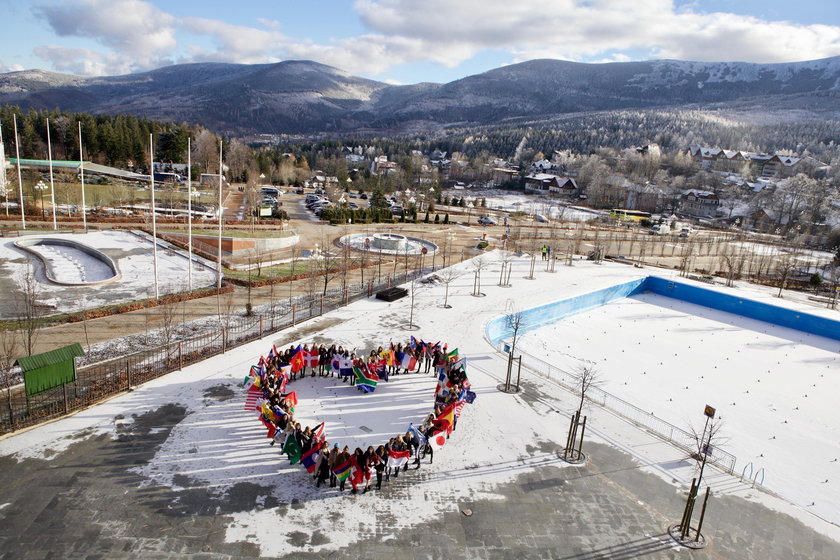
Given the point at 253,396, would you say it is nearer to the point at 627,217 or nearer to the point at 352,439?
the point at 352,439

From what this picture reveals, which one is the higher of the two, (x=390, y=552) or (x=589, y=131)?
(x=589, y=131)

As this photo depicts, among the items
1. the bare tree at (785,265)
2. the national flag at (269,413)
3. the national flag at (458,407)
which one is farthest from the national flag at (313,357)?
the bare tree at (785,265)

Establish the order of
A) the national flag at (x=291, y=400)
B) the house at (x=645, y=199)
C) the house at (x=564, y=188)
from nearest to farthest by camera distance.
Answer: the national flag at (x=291, y=400), the house at (x=645, y=199), the house at (x=564, y=188)

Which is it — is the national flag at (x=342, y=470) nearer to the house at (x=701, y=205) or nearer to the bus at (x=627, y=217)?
the bus at (x=627, y=217)

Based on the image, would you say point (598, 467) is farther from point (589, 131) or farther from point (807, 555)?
point (589, 131)

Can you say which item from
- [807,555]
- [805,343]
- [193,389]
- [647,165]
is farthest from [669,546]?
[647,165]

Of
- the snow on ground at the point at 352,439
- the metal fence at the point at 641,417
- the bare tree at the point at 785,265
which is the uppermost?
the bare tree at the point at 785,265
